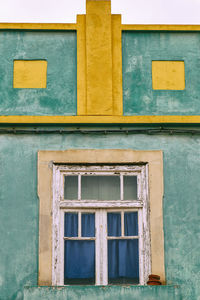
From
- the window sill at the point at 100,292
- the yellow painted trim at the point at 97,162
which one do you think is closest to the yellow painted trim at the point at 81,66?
the yellow painted trim at the point at 97,162

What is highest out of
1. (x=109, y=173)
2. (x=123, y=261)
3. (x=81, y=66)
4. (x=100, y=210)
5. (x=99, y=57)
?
(x=99, y=57)

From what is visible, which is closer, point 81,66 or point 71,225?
point 71,225

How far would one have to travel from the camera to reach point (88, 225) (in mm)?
10148

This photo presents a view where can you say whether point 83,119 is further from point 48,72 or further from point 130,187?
point 130,187

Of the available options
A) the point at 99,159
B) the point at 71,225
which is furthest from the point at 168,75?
the point at 71,225

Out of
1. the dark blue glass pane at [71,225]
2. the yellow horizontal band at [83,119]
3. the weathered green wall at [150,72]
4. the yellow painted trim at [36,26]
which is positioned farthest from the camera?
the yellow painted trim at [36,26]

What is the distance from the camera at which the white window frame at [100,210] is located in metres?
9.94

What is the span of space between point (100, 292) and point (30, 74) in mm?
3524

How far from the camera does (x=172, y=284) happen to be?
981 centimetres

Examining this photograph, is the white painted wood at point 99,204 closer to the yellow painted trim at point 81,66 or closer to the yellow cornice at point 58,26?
the yellow painted trim at point 81,66

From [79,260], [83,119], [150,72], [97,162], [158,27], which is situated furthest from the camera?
[158,27]

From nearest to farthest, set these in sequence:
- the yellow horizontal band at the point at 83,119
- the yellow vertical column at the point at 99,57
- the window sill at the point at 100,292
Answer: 1. the window sill at the point at 100,292
2. the yellow horizontal band at the point at 83,119
3. the yellow vertical column at the point at 99,57

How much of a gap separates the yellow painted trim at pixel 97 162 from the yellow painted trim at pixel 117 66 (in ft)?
2.37

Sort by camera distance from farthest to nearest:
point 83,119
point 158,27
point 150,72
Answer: point 158,27
point 150,72
point 83,119
